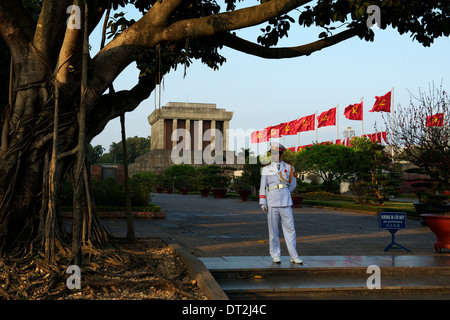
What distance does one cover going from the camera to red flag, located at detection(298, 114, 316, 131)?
5345cm

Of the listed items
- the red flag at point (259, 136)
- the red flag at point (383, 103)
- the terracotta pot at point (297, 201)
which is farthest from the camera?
the red flag at point (259, 136)

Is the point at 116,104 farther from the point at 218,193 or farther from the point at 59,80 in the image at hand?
the point at 218,193

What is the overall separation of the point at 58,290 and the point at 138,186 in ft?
40.7

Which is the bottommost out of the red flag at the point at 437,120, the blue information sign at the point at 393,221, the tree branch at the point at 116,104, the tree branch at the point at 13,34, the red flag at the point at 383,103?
the blue information sign at the point at 393,221

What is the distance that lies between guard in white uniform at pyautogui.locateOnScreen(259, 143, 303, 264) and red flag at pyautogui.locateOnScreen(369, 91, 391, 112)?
1267 inches

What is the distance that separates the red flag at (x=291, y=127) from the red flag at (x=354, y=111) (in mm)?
9877

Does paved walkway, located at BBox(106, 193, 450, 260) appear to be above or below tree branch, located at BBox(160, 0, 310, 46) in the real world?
below

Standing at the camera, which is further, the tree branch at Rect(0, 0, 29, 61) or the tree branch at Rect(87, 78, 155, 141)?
the tree branch at Rect(87, 78, 155, 141)

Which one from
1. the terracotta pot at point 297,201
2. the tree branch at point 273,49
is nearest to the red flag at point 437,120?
the tree branch at point 273,49

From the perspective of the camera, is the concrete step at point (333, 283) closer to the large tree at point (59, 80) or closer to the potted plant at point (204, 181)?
the large tree at point (59, 80)

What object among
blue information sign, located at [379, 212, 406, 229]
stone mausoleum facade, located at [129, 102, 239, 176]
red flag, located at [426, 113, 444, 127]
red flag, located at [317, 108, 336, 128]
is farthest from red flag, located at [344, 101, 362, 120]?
blue information sign, located at [379, 212, 406, 229]

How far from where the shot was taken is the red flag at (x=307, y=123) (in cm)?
5345

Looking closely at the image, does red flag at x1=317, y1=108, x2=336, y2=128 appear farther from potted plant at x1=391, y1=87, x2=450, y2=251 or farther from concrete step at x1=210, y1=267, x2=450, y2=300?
concrete step at x1=210, y1=267, x2=450, y2=300
